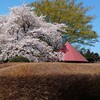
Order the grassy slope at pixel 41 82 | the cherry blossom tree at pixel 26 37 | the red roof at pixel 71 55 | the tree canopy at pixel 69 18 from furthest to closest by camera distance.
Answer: the tree canopy at pixel 69 18 → the red roof at pixel 71 55 → the cherry blossom tree at pixel 26 37 → the grassy slope at pixel 41 82

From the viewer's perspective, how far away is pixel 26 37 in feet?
89.6

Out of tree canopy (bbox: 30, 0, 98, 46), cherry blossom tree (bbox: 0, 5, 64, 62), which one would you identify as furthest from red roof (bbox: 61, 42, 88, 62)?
tree canopy (bbox: 30, 0, 98, 46)

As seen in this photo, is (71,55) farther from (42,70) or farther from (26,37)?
(42,70)

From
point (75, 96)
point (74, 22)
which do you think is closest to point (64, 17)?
point (74, 22)

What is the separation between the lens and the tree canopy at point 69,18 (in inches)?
1663

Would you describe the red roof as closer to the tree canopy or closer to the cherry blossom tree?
the cherry blossom tree

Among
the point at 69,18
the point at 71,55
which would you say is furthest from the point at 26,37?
the point at 69,18

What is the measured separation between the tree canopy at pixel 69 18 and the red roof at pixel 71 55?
43.0 ft

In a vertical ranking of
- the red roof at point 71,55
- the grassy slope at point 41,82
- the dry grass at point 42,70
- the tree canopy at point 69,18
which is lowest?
the grassy slope at point 41,82

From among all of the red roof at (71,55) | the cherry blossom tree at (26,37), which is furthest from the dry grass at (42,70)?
the red roof at (71,55)

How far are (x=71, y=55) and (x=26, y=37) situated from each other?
3.85 m

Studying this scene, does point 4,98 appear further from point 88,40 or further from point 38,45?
point 88,40

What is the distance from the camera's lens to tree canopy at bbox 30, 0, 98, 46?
42250 mm

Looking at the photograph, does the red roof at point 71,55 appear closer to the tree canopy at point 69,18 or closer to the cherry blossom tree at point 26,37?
the cherry blossom tree at point 26,37
